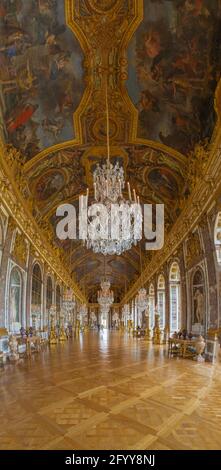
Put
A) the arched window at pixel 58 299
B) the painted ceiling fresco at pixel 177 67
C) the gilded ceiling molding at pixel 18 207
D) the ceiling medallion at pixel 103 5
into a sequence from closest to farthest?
the painted ceiling fresco at pixel 177 67 → the ceiling medallion at pixel 103 5 → the gilded ceiling molding at pixel 18 207 → the arched window at pixel 58 299

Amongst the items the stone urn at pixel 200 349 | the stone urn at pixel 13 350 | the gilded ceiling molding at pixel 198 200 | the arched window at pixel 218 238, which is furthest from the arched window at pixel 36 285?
the arched window at pixel 218 238

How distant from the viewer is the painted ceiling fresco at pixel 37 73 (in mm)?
8758

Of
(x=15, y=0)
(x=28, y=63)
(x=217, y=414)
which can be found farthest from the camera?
(x=28, y=63)

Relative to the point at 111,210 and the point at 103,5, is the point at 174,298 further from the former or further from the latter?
the point at 103,5

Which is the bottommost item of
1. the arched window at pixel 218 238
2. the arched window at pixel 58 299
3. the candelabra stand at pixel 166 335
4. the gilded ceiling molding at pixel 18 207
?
the candelabra stand at pixel 166 335

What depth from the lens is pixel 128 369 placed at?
971cm

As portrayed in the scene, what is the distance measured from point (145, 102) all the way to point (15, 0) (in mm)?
5308

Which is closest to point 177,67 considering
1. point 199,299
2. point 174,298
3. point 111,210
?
point 111,210

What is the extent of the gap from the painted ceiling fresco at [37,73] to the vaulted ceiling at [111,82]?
0.03 m

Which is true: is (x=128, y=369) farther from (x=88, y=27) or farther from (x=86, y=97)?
(x=88, y=27)

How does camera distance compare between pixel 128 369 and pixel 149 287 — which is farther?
pixel 149 287

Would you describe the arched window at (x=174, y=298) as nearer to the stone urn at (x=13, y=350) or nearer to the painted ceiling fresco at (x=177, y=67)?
the painted ceiling fresco at (x=177, y=67)

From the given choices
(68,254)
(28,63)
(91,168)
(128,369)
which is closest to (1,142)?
(28,63)

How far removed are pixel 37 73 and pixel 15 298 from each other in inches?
357
